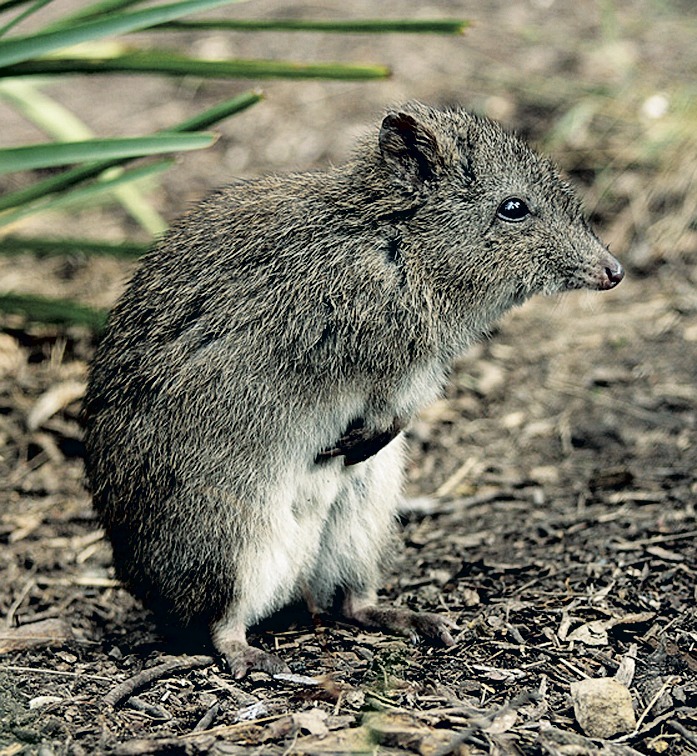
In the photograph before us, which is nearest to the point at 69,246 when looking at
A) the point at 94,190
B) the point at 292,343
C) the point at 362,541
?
the point at 94,190

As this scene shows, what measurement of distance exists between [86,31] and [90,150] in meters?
0.46

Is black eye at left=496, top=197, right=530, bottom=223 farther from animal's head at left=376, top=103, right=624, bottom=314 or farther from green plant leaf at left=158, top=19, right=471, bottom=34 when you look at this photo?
green plant leaf at left=158, top=19, right=471, bottom=34

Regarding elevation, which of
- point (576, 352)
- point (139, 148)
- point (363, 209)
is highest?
point (139, 148)

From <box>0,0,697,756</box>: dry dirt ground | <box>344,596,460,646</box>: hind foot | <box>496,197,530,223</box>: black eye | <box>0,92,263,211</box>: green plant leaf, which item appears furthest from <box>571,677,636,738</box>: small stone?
<box>0,92,263,211</box>: green plant leaf

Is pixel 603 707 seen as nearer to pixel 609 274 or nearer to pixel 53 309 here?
pixel 609 274

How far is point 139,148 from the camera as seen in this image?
A: 4.50 meters

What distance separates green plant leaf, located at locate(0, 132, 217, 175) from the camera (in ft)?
→ 14.6

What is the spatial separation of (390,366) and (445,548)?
4.36 feet

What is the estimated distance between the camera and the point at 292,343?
421 cm

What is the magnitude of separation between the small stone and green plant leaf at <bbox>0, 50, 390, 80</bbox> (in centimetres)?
264

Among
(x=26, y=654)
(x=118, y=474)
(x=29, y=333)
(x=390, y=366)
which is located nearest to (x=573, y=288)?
(x=390, y=366)

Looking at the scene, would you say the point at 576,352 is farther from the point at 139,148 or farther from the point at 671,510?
the point at 139,148

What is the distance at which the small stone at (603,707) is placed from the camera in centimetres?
360

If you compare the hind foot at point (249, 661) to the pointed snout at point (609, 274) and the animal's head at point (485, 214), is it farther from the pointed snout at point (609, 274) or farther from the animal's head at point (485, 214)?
the pointed snout at point (609, 274)
